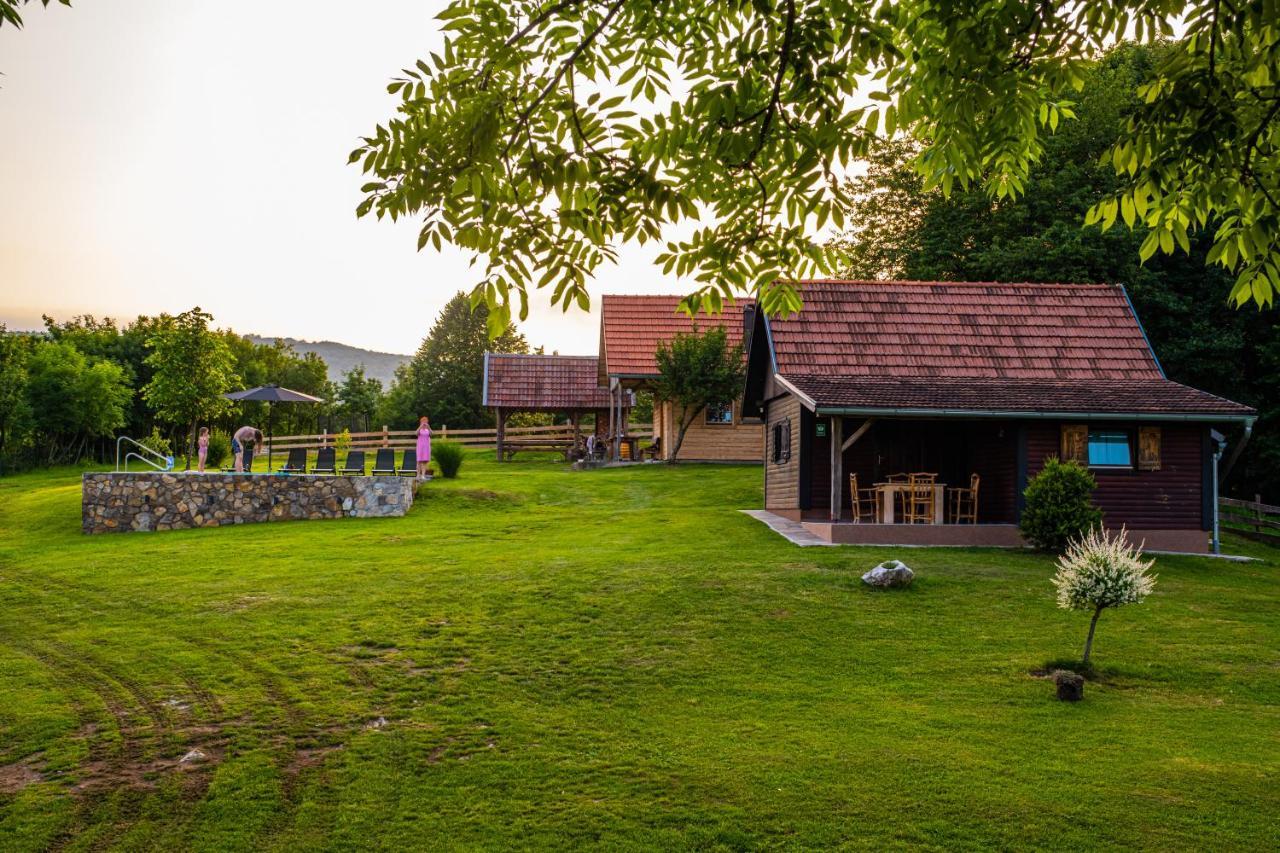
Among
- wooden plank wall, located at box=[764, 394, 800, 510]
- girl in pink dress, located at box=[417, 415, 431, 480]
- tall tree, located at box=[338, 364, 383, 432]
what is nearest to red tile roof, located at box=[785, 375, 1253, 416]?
wooden plank wall, located at box=[764, 394, 800, 510]

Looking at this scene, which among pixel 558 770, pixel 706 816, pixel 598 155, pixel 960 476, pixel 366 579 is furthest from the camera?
pixel 960 476

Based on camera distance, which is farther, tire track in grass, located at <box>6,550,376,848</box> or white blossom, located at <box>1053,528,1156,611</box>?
white blossom, located at <box>1053,528,1156,611</box>

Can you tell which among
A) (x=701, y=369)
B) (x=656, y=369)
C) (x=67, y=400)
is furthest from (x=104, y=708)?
(x=67, y=400)

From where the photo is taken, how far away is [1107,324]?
23031mm

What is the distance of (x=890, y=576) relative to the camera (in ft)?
45.7

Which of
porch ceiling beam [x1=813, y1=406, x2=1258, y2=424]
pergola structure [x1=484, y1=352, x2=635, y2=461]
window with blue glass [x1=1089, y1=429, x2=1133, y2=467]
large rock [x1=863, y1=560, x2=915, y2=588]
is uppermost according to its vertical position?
pergola structure [x1=484, y1=352, x2=635, y2=461]

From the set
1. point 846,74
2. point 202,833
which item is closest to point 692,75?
point 846,74

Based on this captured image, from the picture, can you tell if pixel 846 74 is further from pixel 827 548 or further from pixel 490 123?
pixel 827 548

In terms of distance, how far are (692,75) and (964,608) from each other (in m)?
9.41

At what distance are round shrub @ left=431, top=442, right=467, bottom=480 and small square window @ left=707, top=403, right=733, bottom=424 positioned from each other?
9295mm

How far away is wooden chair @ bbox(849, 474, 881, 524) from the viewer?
19797 millimetres

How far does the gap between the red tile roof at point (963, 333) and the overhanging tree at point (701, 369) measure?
8139mm

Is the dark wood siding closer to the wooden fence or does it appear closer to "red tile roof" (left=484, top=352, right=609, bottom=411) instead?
the wooden fence

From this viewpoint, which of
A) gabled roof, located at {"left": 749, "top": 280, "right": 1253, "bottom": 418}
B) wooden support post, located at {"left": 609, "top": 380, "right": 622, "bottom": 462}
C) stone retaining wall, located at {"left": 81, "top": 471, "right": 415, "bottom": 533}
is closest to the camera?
gabled roof, located at {"left": 749, "top": 280, "right": 1253, "bottom": 418}
